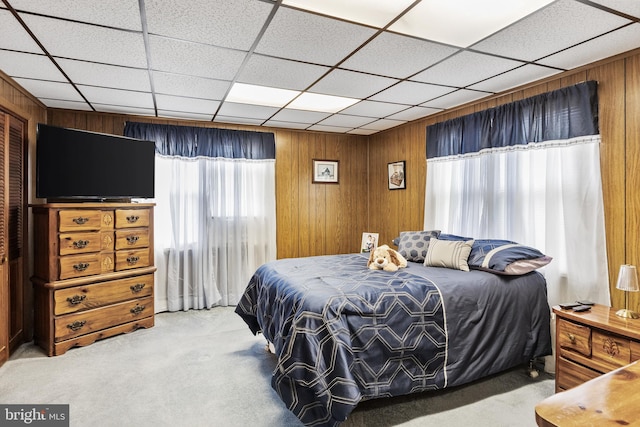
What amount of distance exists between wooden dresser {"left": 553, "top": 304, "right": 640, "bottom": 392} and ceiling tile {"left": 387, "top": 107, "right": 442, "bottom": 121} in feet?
8.35

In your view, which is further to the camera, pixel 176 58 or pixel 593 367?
pixel 176 58

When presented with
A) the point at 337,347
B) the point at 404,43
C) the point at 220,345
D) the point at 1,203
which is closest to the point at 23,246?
the point at 1,203

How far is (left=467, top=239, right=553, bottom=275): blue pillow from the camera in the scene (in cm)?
281

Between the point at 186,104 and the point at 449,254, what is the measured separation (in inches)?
123

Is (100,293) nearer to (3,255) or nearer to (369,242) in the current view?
(3,255)

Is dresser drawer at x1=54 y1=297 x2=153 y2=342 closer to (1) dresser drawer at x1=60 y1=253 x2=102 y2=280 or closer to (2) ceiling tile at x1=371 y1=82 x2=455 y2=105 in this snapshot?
(1) dresser drawer at x1=60 y1=253 x2=102 y2=280

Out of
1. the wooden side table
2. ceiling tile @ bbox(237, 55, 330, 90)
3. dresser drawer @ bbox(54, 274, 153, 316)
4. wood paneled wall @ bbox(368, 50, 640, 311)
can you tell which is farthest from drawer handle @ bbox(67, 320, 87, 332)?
wood paneled wall @ bbox(368, 50, 640, 311)

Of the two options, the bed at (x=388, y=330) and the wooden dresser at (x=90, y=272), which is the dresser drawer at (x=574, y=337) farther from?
the wooden dresser at (x=90, y=272)

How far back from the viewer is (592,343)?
225cm

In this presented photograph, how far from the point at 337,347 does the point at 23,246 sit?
3406mm

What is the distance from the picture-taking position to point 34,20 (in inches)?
80.4

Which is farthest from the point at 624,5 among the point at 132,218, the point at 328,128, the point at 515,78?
the point at 132,218

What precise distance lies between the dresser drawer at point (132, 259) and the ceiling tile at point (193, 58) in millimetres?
2013

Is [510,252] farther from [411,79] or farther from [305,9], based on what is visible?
[305,9]
